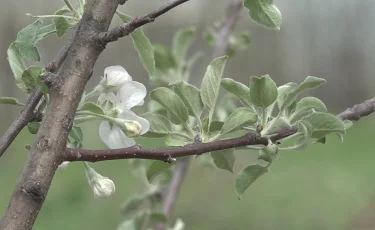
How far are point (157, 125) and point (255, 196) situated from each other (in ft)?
8.62

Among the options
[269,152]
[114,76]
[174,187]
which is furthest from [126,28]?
[174,187]

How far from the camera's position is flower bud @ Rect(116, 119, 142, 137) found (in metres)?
0.49

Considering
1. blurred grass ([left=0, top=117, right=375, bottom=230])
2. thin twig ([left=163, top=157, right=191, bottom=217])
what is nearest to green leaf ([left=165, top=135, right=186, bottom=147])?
thin twig ([left=163, top=157, right=191, bottom=217])

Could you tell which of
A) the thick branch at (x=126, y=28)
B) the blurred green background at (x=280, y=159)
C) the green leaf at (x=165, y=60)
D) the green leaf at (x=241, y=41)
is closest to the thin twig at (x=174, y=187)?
the green leaf at (x=165, y=60)

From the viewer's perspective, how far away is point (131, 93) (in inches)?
20.8

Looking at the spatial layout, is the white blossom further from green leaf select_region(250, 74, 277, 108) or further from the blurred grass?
the blurred grass

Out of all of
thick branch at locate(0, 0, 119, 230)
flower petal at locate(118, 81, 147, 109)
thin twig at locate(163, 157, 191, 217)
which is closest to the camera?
thick branch at locate(0, 0, 119, 230)

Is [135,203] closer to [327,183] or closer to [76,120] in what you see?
[76,120]

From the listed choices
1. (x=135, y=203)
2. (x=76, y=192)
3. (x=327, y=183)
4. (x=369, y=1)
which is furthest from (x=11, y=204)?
(x=369, y=1)

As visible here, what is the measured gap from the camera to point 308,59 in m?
6.16

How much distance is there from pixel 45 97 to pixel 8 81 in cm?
477

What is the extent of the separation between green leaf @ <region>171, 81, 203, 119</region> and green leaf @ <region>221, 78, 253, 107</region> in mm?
29

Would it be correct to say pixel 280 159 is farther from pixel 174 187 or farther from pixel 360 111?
pixel 360 111

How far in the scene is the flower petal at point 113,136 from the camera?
1.74 ft
